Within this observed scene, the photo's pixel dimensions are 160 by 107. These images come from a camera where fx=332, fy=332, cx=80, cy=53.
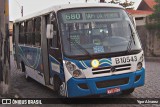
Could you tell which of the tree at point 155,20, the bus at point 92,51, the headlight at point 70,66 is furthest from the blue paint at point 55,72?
the tree at point 155,20

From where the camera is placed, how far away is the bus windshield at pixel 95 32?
8.45 m

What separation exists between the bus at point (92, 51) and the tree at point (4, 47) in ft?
4.58

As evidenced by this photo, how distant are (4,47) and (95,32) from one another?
306 cm

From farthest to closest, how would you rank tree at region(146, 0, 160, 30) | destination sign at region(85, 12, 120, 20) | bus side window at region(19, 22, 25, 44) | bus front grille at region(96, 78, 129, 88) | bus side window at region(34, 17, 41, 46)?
tree at region(146, 0, 160, 30) < bus side window at region(19, 22, 25, 44) < bus side window at region(34, 17, 41, 46) < destination sign at region(85, 12, 120, 20) < bus front grille at region(96, 78, 129, 88)

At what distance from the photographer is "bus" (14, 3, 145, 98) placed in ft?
26.9

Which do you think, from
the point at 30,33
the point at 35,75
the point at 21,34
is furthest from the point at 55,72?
the point at 21,34

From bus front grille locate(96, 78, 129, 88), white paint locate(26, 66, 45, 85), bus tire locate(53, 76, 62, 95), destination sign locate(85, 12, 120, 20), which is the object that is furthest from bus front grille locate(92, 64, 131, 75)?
white paint locate(26, 66, 45, 85)

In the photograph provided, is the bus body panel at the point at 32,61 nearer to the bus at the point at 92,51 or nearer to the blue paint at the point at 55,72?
the blue paint at the point at 55,72

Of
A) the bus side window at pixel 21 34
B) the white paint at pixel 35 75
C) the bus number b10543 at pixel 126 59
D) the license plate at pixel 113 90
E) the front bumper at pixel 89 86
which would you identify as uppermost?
the bus side window at pixel 21 34

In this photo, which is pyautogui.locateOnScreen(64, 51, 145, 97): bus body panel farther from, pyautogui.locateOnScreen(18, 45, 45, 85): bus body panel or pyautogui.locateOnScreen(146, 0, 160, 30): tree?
pyautogui.locateOnScreen(146, 0, 160, 30): tree

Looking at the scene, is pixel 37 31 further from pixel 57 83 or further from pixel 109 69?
pixel 109 69

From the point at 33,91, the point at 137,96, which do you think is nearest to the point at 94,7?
the point at 137,96

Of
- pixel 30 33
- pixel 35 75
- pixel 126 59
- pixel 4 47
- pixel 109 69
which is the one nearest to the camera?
pixel 109 69

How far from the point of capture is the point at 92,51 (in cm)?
838
